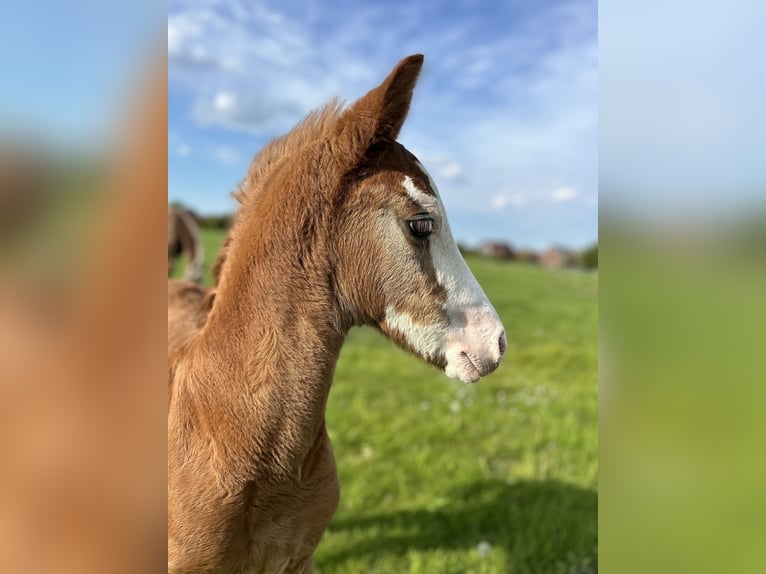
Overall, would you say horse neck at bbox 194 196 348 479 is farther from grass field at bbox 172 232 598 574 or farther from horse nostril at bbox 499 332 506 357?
grass field at bbox 172 232 598 574

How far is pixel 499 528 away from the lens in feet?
11.3

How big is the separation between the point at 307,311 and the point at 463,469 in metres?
2.98

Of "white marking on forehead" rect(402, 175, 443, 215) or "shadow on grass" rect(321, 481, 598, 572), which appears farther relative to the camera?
"shadow on grass" rect(321, 481, 598, 572)

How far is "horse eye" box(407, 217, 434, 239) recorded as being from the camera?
5.17ft
